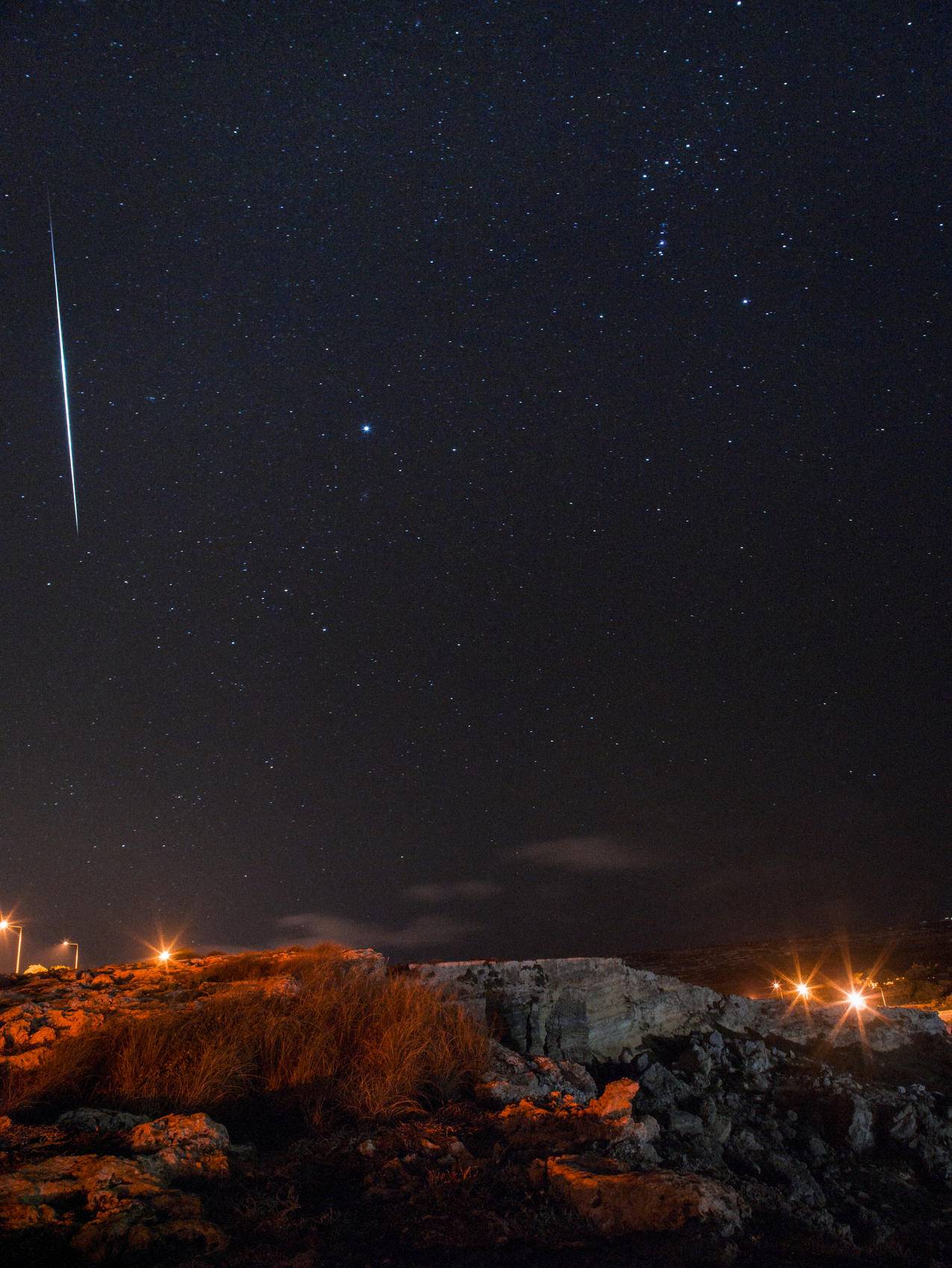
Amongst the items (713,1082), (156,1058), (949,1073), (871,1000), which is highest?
(156,1058)

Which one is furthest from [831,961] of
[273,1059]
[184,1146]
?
[184,1146]

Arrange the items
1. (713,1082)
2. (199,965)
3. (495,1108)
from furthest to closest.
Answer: (199,965), (713,1082), (495,1108)

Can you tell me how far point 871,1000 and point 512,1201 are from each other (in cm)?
4399

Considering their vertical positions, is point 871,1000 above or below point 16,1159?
below

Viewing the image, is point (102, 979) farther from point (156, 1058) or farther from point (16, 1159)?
point (16, 1159)

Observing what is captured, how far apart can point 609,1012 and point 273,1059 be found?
559 centimetres

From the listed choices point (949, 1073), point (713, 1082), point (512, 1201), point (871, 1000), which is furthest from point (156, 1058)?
point (871, 1000)

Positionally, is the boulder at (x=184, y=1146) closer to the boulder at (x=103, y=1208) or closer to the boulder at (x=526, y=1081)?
the boulder at (x=103, y=1208)

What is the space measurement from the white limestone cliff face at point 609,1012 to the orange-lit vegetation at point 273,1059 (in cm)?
194

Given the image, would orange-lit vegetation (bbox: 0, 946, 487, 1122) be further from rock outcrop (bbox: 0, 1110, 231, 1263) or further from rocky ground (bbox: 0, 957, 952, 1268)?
rock outcrop (bbox: 0, 1110, 231, 1263)

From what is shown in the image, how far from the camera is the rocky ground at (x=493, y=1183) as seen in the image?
337 cm

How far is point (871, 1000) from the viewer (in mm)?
37531

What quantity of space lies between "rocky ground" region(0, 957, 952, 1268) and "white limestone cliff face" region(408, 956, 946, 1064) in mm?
1791

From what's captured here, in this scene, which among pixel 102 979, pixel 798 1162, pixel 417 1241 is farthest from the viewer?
pixel 102 979
